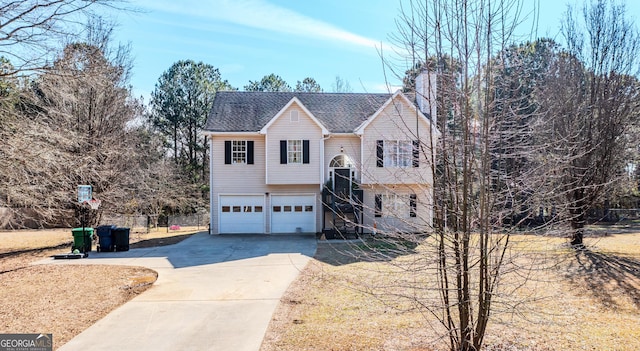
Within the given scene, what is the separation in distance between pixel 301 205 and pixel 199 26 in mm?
9839

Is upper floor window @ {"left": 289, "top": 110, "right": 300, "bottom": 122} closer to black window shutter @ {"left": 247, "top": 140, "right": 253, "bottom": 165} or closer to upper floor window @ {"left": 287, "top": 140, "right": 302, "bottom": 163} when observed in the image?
upper floor window @ {"left": 287, "top": 140, "right": 302, "bottom": 163}

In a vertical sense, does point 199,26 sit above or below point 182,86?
below

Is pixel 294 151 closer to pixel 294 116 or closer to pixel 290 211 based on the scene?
pixel 294 116

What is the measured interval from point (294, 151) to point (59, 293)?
12.1 m

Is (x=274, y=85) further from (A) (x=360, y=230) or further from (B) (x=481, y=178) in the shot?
(B) (x=481, y=178)

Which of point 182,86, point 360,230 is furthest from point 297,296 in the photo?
point 182,86

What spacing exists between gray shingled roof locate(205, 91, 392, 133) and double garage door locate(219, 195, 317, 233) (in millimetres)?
3579

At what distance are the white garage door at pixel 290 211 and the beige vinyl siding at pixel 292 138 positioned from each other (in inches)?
42.4

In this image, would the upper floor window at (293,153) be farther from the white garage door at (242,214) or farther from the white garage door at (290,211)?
the white garage door at (242,214)

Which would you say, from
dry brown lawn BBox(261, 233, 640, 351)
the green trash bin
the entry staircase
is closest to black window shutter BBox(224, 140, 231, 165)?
the entry staircase

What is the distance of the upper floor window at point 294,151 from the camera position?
18.9 metres

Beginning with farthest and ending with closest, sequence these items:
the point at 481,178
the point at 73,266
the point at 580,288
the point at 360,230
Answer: the point at 360,230 < the point at 73,266 < the point at 580,288 < the point at 481,178

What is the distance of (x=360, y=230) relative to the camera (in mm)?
18719

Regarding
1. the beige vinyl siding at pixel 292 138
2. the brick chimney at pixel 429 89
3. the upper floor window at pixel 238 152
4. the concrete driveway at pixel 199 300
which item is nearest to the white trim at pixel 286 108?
the beige vinyl siding at pixel 292 138
